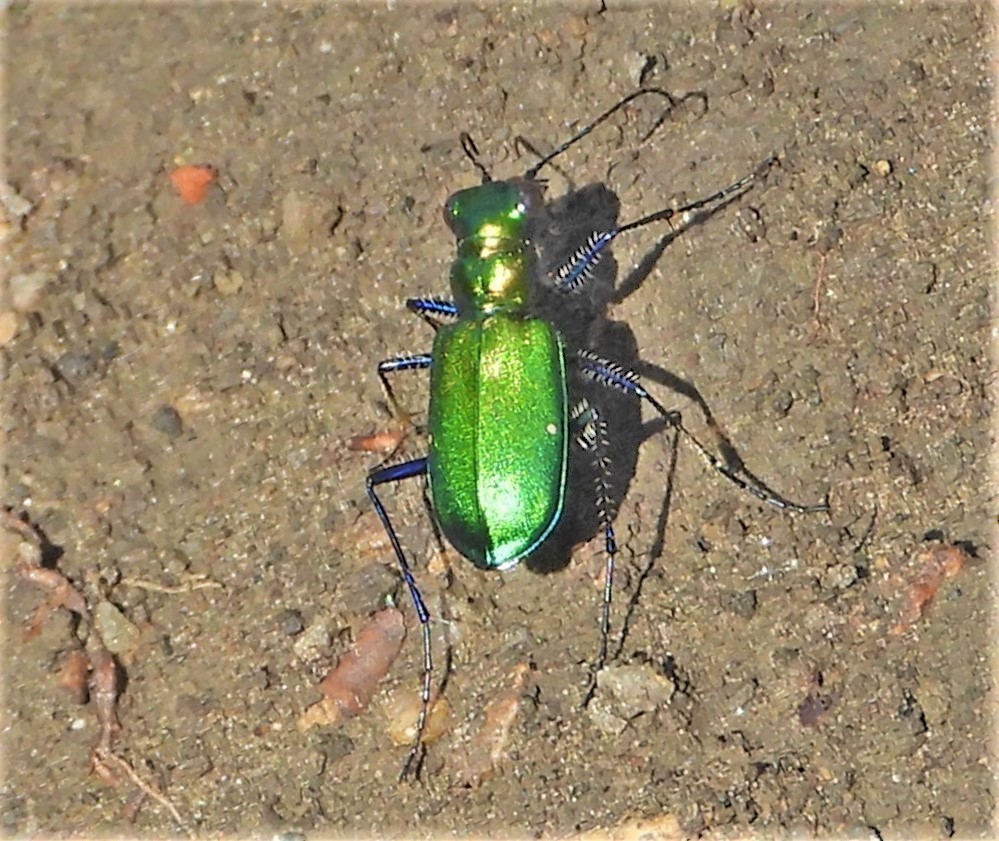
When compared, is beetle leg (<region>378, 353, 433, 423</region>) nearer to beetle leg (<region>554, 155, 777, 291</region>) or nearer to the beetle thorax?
the beetle thorax

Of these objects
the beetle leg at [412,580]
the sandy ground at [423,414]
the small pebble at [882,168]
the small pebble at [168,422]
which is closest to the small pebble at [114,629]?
the sandy ground at [423,414]

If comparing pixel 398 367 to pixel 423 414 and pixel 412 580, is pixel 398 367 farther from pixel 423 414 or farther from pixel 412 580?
pixel 412 580

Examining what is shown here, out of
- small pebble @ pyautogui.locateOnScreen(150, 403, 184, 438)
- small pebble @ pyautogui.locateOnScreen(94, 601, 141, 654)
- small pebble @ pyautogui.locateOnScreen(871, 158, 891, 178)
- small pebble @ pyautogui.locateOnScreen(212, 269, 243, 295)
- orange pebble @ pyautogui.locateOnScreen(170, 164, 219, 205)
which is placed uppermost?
small pebble @ pyautogui.locateOnScreen(871, 158, 891, 178)

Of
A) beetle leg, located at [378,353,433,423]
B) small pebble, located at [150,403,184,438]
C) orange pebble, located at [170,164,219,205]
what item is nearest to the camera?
beetle leg, located at [378,353,433,423]

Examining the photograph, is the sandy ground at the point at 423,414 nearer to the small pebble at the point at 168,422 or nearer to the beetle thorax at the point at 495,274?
the small pebble at the point at 168,422

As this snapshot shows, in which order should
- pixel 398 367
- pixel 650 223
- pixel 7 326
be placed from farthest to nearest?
1. pixel 7 326
2. pixel 650 223
3. pixel 398 367

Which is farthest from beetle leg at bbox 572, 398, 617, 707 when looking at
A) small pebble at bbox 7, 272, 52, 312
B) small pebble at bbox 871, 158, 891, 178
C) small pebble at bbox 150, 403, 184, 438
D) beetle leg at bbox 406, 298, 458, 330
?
small pebble at bbox 7, 272, 52, 312

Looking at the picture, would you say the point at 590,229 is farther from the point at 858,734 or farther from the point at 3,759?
the point at 3,759

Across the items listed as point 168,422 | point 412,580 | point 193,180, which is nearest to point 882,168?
point 412,580
